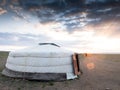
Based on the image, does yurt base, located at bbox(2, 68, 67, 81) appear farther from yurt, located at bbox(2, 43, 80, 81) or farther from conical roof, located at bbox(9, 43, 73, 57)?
conical roof, located at bbox(9, 43, 73, 57)

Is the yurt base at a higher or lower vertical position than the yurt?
lower

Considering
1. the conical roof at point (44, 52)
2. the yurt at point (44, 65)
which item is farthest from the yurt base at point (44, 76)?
the conical roof at point (44, 52)

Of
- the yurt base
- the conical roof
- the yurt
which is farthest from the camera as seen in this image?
the conical roof

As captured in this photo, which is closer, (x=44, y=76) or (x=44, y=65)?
(x=44, y=76)

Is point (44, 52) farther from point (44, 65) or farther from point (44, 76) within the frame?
point (44, 76)

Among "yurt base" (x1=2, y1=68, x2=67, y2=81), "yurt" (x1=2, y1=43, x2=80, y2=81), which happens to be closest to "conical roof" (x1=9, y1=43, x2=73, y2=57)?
"yurt" (x1=2, y1=43, x2=80, y2=81)

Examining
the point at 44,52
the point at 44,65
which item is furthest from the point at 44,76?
the point at 44,52

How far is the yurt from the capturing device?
1318 centimetres

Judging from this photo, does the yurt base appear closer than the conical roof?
Yes

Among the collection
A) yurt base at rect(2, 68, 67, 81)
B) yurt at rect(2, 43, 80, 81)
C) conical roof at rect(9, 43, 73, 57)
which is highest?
conical roof at rect(9, 43, 73, 57)

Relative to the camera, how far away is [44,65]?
13.3 metres

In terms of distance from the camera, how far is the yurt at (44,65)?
43.2 feet

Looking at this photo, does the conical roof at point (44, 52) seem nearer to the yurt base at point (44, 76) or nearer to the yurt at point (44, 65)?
the yurt at point (44, 65)

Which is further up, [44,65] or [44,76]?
[44,65]
